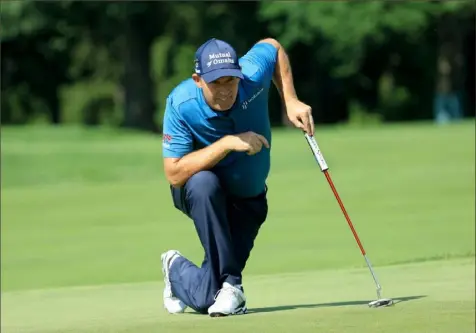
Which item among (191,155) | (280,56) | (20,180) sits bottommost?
(20,180)

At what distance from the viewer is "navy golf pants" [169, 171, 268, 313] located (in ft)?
19.6

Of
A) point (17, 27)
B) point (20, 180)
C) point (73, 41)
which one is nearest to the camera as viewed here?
point (20, 180)

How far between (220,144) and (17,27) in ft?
104

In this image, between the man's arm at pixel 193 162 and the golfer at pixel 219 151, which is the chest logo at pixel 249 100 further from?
the man's arm at pixel 193 162

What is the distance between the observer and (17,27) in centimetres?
3659

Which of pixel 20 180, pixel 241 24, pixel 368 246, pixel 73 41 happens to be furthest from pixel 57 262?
pixel 73 41

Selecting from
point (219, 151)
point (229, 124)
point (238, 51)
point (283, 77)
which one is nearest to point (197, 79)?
point (229, 124)

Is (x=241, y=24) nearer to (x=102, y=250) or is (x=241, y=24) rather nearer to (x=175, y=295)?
(x=102, y=250)

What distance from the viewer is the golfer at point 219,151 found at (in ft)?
19.3

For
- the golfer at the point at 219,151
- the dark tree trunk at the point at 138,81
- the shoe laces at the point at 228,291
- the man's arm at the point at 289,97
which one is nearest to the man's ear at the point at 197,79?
the golfer at the point at 219,151

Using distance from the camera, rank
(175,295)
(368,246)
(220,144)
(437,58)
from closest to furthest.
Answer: (220,144)
(175,295)
(368,246)
(437,58)

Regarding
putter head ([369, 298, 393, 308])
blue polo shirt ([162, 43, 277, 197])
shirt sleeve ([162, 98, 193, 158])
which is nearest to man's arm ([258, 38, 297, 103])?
blue polo shirt ([162, 43, 277, 197])

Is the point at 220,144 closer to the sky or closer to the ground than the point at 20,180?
closer to the sky

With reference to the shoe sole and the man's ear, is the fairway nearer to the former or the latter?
the shoe sole
